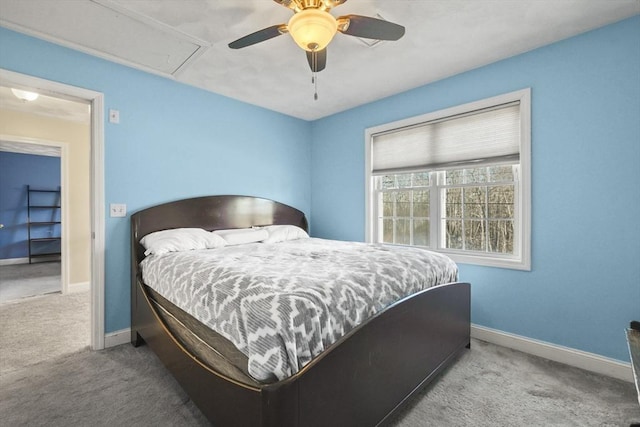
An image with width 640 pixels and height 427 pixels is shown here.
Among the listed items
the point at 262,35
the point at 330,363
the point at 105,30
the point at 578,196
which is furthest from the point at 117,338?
the point at 578,196

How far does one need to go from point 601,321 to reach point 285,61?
3188mm

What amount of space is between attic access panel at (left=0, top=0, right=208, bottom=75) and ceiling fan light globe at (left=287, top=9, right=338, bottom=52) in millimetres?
1153

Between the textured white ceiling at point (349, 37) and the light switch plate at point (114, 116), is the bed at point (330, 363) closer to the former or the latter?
the light switch plate at point (114, 116)

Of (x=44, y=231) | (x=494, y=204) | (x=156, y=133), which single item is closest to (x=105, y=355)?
(x=156, y=133)

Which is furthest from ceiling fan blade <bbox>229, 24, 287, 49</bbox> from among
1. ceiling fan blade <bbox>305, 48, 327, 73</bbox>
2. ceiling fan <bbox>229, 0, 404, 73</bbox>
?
ceiling fan blade <bbox>305, 48, 327, 73</bbox>

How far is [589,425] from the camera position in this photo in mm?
1540

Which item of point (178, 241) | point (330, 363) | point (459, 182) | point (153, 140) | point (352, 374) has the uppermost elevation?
point (153, 140)

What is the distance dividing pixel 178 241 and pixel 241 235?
67cm

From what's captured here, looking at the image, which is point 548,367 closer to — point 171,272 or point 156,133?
point 171,272

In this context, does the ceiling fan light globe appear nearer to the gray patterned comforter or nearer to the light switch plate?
the gray patterned comforter

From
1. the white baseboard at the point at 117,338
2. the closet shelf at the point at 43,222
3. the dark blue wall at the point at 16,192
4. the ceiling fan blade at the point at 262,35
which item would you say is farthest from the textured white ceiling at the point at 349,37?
the closet shelf at the point at 43,222

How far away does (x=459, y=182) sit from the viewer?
288 cm

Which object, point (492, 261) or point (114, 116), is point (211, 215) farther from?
point (492, 261)

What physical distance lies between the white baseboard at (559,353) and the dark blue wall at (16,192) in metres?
→ 8.24
